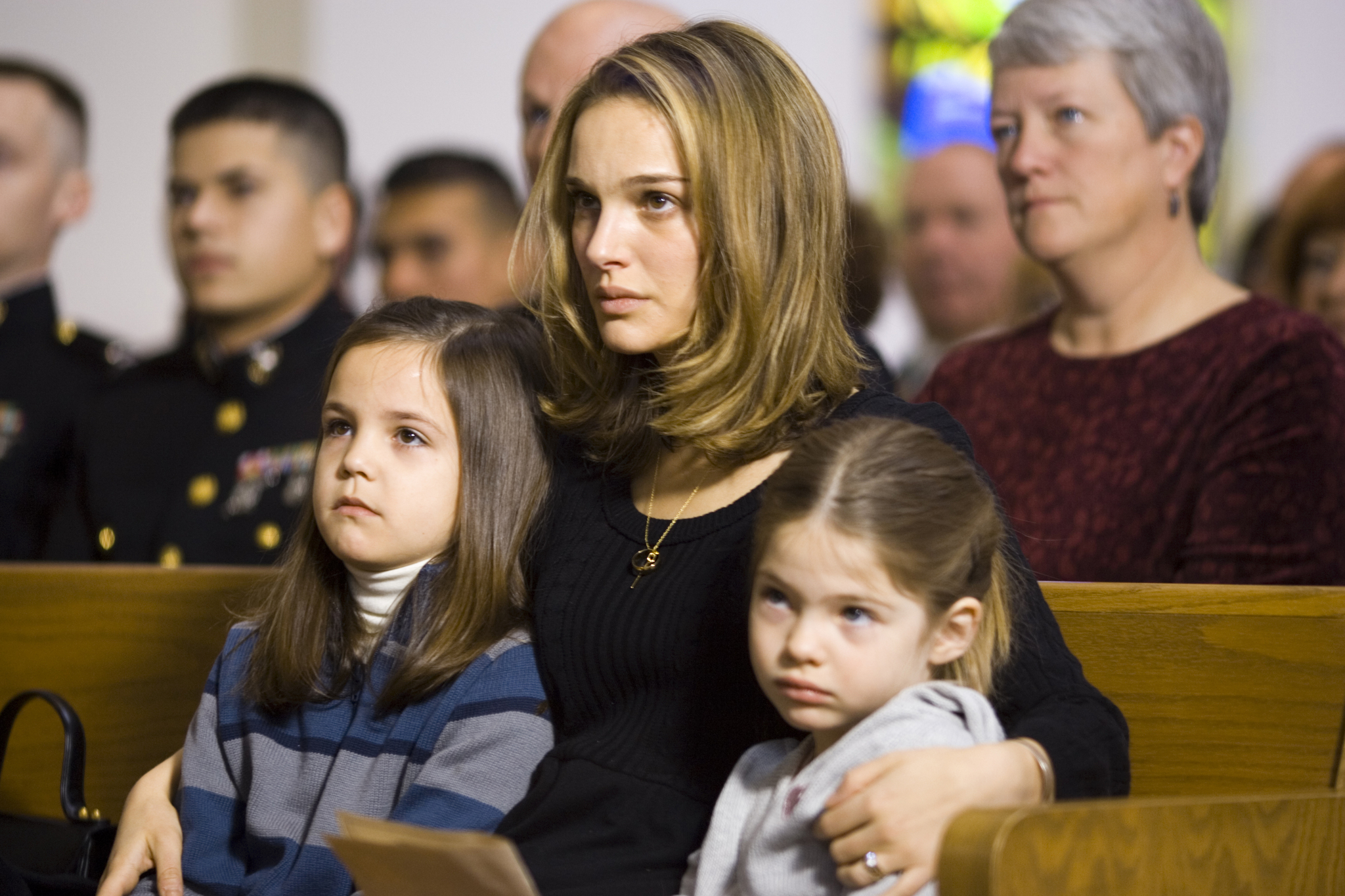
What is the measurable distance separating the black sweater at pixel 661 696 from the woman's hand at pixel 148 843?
1.36 ft

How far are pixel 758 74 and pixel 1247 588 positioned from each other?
29.8 inches

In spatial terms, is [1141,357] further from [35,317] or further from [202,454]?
[35,317]

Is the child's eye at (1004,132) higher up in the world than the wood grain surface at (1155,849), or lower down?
higher up

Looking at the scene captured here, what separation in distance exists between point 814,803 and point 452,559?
55cm

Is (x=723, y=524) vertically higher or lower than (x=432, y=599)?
higher

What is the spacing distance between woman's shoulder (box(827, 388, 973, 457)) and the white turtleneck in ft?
1.66

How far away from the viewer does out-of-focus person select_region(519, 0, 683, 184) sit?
2465 mm

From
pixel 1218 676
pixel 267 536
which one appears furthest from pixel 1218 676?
pixel 267 536

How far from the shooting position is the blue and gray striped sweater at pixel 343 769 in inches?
59.1

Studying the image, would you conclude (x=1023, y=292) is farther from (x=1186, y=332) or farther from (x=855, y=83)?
(x=855, y=83)

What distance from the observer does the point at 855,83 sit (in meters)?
6.50

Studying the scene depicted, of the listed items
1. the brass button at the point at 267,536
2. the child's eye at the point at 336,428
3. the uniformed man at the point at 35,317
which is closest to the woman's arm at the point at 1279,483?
the child's eye at the point at 336,428

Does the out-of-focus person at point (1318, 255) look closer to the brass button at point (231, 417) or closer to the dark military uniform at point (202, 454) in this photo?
the dark military uniform at point (202, 454)

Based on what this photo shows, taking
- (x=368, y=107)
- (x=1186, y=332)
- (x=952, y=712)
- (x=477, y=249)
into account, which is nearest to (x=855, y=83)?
(x=368, y=107)
